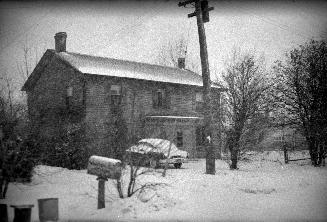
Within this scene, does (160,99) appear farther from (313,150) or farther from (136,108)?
(313,150)

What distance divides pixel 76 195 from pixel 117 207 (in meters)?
1.47

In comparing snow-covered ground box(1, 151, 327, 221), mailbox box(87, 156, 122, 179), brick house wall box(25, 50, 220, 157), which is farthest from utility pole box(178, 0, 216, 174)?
mailbox box(87, 156, 122, 179)

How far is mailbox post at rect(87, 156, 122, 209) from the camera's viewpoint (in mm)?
7825

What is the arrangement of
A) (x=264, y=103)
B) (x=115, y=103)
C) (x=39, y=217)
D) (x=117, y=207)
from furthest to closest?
(x=115, y=103), (x=264, y=103), (x=117, y=207), (x=39, y=217)

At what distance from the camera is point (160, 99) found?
2653cm

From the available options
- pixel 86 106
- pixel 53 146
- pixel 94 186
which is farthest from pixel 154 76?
pixel 94 186

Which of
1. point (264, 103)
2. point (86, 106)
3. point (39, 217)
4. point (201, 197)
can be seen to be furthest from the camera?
point (86, 106)

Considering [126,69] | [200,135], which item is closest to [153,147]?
[126,69]

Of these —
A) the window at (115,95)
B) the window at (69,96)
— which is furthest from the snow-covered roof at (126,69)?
the window at (69,96)

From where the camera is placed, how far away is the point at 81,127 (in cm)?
1825

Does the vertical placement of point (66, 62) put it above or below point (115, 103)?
above

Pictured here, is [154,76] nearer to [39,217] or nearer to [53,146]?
[53,146]

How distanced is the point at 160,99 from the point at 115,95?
15.2 ft

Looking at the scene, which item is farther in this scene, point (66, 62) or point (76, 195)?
point (66, 62)
